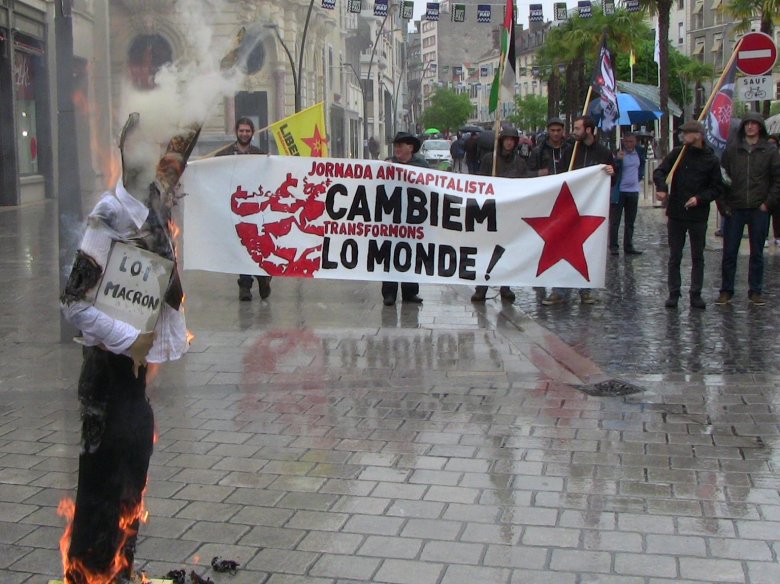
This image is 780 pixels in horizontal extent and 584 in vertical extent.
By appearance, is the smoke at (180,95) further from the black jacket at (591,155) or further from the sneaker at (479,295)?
the black jacket at (591,155)

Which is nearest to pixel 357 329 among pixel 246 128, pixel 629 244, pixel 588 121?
pixel 246 128

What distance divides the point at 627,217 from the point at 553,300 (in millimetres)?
4764

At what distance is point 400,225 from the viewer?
9562 mm

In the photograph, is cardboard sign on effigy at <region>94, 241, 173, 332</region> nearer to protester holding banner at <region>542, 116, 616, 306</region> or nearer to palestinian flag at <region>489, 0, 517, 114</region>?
protester holding banner at <region>542, 116, 616, 306</region>

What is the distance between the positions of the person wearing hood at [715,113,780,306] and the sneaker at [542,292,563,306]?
1565 millimetres

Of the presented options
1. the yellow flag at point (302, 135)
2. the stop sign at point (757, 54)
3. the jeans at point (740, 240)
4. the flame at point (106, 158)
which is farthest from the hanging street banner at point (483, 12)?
the flame at point (106, 158)

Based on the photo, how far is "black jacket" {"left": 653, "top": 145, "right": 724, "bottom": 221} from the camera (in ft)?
32.2

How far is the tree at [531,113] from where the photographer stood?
8650 cm

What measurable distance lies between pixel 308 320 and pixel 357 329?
61cm

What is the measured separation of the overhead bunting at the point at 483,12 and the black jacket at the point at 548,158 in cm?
1606

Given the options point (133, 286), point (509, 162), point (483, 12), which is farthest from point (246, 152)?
point (483, 12)

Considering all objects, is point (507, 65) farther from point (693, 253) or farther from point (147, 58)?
point (147, 58)

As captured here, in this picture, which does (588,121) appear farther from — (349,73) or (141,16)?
(349,73)

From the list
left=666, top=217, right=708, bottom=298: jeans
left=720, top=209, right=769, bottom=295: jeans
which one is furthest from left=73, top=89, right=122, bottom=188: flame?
left=720, top=209, right=769, bottom=295: jeans
